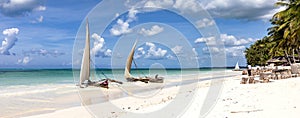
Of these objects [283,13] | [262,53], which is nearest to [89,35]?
[283,13]

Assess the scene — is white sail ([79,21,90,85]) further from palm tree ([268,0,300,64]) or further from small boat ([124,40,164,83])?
palm tree ([268,0,300,64])

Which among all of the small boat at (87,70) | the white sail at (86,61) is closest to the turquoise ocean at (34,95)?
the small boat at (87,70)

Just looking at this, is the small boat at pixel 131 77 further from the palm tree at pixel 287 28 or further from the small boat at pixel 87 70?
the palm tree at pixel 287 28

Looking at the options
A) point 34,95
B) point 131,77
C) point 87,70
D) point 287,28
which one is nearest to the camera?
point 34,95

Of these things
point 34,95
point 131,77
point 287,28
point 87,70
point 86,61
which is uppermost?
point 287,28

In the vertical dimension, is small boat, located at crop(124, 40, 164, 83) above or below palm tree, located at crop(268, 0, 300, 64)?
below

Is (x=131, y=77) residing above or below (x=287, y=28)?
below

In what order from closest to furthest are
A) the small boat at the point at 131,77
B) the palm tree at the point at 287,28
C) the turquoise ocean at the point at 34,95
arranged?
the turquoise ocean at the point at 34,95 → the palm tree at the point at 287,28 → the small boat at the point at 131,77

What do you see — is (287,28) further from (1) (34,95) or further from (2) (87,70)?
(1) (34,95)

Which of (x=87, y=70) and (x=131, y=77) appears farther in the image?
(x=131, y=77)

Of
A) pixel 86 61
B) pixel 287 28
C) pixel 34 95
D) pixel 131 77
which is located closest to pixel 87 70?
pixel 86 61

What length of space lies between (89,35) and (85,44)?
752 mm

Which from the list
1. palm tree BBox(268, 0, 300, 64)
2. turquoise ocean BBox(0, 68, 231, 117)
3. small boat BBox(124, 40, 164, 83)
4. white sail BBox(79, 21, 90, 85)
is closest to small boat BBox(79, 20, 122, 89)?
white sail BBox(79, 21, 90, 85)

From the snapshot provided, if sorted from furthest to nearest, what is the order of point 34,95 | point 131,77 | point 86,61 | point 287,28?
point 131,77
point 287,28
point 86,61
point 34,95
